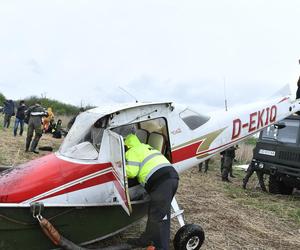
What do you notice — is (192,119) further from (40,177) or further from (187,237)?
(40,177)

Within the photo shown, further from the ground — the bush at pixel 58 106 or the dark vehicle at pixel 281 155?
the dark vehicle at pixel 281 155

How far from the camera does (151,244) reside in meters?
5.54

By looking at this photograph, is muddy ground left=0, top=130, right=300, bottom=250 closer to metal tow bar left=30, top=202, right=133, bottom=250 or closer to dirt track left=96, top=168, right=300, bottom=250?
dirt track left=96, top=168, right=300, bottom=250

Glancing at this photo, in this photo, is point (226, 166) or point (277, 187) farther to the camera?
point (226, 166)

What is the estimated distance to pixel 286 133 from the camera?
1140cm

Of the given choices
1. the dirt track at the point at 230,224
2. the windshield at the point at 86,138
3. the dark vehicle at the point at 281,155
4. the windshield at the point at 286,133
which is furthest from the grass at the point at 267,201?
the windshield at the point at 86,138

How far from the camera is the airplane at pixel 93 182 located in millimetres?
5031

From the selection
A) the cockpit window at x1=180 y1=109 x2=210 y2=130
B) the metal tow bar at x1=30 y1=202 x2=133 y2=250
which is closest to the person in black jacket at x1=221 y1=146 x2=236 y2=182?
the cockpit window at x1=180 y1=109 x2=210 y2=130

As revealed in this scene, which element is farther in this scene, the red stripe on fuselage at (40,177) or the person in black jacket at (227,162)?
the person in black jacket at (227,162)

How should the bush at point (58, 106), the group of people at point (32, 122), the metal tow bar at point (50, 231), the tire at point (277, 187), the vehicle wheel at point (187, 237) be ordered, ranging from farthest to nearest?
the bush at point (58, 106) < the group of people at point (32, 122) < the tire at point (277, 187) < the vehicle wheel at point (187, 237) < the metal tow bar at point (50, 231)

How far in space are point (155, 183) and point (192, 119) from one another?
186cm

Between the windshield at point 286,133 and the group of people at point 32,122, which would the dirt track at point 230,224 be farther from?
the group of people at point 32,122

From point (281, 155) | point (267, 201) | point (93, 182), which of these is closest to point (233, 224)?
point (267, 201)

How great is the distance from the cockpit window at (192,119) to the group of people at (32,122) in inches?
318
